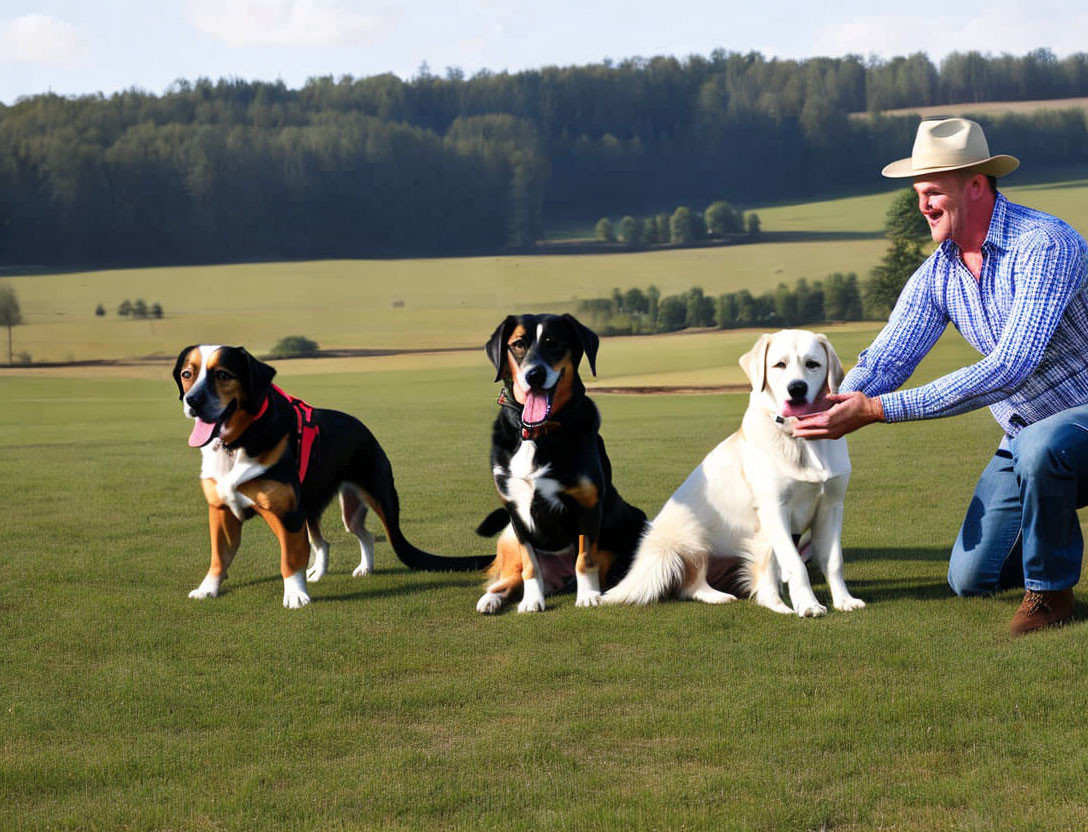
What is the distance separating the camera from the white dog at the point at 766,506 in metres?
5.12

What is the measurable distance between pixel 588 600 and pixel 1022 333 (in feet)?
7.60

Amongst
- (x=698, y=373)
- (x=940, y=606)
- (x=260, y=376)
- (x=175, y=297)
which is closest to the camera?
(x=940, y=606)

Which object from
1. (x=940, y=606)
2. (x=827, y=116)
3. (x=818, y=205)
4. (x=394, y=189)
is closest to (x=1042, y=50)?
(x=827, y=116)

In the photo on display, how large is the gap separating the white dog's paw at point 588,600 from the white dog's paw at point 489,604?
38 centimetres

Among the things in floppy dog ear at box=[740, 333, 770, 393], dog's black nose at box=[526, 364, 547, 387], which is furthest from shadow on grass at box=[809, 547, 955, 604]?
dog's black nose at box=[526, 364, 547, 387]

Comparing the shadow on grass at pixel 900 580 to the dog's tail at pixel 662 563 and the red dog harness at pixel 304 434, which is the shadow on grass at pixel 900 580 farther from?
the red dog harness at pixel 304 434

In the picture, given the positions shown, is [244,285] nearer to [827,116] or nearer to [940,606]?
[827,116]

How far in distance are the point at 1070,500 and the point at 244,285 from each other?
174 ft

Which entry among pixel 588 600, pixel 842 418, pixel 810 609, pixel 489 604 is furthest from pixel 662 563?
pixel 842 418

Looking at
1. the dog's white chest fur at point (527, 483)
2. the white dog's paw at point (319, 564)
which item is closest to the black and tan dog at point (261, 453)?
the white dog's paw at point (319, 564)

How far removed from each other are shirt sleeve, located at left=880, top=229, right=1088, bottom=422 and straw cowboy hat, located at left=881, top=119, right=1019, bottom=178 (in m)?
0.37

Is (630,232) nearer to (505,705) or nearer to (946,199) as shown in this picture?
(946,199)

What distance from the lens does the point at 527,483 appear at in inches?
216

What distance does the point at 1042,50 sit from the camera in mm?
69688
